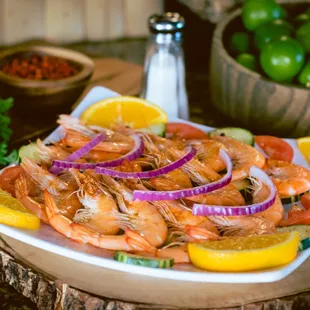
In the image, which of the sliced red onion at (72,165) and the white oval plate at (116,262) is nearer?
the white oval plate at (116,262)

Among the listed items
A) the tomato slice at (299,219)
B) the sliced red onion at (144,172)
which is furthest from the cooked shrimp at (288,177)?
the sliced red onion at (144,172)

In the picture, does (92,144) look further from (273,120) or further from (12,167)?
(273,120)

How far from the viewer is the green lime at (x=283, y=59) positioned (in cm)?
188

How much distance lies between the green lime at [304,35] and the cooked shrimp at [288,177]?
0.54 m

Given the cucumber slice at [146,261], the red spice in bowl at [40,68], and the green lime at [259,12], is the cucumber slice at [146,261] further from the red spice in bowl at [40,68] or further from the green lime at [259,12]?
the green lime at [259,12]

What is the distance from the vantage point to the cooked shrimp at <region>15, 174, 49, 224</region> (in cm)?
133

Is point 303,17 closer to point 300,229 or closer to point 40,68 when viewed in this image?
point 40,68

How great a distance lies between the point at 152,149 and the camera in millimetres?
1530

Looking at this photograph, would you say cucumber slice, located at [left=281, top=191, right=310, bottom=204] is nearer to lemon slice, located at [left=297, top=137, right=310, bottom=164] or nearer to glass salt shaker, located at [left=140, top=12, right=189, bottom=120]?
lemon slice, located at [left=297, top=137, right=310, bottom=164]

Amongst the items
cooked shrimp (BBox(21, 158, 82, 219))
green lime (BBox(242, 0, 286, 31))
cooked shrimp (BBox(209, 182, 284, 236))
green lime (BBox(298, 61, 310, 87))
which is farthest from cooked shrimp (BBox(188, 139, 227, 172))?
green lime (BBox(242, 0, 286, 31))

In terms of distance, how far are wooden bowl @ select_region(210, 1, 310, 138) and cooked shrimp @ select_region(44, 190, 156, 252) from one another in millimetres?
802

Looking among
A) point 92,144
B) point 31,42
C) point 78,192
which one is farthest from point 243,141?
point 31,42

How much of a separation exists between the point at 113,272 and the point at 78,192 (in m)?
0.19

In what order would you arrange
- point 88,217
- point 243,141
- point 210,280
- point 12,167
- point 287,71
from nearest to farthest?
point 210,280, point 88,217, point 12,167, point 243,141, point 287,71
